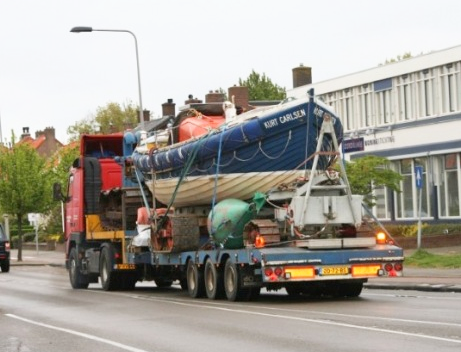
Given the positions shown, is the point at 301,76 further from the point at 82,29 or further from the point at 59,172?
the point at 82,29

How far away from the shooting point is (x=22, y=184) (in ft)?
199

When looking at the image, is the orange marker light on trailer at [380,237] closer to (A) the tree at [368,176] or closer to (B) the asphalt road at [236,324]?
(B) the asphalt road at [236,324]

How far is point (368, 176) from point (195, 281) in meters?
18.6

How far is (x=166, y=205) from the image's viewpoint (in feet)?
83.8

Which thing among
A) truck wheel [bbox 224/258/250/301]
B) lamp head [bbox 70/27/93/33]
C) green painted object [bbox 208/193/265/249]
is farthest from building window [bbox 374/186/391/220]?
truck wheel [bbox 224/258/250/301]

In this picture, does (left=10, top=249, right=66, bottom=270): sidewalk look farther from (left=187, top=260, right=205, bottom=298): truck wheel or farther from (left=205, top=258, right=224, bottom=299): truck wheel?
(left=205, top=258, right=224, bottom=299): truck wheel

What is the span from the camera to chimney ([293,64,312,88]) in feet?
202

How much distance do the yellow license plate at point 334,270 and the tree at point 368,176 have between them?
19554 millimetres

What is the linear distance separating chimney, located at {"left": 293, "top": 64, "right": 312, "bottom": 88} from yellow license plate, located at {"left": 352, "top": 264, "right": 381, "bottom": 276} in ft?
134

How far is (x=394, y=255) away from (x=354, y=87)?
35.1 m

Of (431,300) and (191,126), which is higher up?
(191,126)

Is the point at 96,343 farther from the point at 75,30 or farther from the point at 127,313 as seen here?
the point at 75,30

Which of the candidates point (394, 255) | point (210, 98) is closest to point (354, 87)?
point (210, 98)

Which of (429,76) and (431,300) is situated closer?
(431,300)
